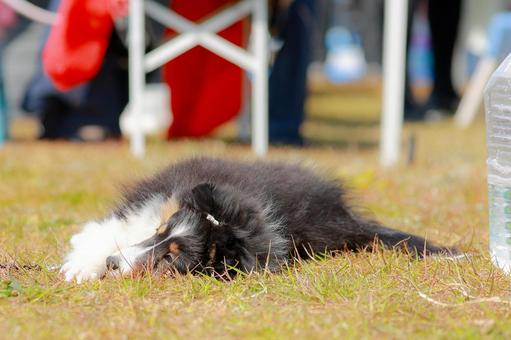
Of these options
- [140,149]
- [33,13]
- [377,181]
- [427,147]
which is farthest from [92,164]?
[427,147]

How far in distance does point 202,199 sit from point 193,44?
440 centimetres

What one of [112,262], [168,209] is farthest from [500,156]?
[112,262]

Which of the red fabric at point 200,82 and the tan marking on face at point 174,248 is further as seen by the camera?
the red fabric at point 200,82

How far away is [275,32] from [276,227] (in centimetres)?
520

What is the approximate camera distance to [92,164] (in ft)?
23.0

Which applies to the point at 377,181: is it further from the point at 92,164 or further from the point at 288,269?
the point at 288,269

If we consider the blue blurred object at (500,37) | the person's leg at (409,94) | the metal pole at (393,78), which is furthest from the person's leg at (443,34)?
the metal pole at (393,78)

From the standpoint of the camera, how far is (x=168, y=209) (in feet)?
11.9

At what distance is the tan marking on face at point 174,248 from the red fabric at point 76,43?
4.33 meters

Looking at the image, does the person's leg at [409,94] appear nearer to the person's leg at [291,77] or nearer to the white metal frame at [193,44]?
the person's leg at [291,77]

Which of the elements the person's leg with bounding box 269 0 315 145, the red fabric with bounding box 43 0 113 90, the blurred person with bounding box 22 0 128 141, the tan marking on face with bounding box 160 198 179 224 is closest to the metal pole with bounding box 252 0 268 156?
the person's leg with bounding box 269 0 315 145

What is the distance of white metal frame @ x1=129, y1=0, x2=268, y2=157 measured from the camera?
7.54 metres

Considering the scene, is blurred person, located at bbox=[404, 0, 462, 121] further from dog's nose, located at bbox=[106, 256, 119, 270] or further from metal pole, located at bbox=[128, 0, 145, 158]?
dog's nose, located at bbox=[106, 256, 119, 270]

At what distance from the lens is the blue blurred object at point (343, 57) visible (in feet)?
57.9
